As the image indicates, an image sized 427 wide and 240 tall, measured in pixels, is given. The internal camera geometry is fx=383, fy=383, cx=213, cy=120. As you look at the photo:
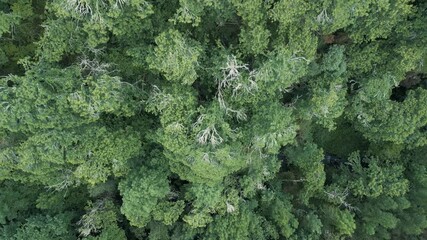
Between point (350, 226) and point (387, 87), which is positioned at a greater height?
point (387, 87)

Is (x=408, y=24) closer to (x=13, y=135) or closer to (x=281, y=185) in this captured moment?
(x=281, y=185)

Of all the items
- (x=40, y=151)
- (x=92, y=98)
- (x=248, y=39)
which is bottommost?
(x=40, y=151)

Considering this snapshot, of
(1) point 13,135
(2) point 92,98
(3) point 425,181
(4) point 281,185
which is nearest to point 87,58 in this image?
(2) point 92,98

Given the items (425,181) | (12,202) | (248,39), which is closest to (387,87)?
(425,181)

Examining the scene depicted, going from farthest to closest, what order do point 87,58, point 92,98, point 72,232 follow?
point 72,232, point 87,58, point 92,98

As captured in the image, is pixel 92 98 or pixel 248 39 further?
pixel 248 39

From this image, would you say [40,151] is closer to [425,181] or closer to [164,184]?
[164,184]

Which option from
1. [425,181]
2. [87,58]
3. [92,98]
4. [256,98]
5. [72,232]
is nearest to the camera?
[92,98]
